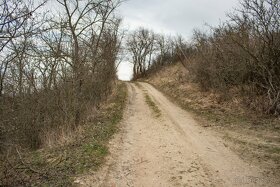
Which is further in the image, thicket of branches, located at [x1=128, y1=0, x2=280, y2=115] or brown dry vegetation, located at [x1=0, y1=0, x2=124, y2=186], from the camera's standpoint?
thicket of branches, located at [x1=128, y1=0, x2=280, y2=115]

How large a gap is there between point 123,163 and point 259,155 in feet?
12.9

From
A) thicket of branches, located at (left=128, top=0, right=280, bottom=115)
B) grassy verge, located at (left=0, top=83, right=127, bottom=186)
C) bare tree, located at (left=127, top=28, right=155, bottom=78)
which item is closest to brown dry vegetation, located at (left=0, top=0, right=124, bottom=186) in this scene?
grassy verge, located at (left=0, top=83, right=127, bottom=186)

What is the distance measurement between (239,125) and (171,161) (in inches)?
225

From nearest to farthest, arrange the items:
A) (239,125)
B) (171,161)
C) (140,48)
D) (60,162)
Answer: (60,162)
(171,161)
(239,125)
(140,48)

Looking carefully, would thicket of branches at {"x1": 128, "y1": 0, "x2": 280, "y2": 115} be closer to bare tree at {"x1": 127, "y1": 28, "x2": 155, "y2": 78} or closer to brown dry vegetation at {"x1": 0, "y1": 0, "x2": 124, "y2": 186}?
brown dry vegetation at {"x1": 0, "y1": 0, "x2": 124, "y2": 186}

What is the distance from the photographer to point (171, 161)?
851 centimetres

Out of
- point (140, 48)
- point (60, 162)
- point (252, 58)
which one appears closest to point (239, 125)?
point (252, 58)

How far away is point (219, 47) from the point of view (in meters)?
20.2

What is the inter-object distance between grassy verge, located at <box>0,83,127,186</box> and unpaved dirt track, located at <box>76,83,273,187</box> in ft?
1.23

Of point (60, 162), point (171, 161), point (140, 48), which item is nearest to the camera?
point (60, 162)

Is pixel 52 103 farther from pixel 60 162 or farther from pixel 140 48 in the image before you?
pixel 140 48

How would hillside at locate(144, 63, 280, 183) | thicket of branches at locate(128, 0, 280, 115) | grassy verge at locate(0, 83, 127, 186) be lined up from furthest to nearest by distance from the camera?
thicket of branches at locate(128, 0, 280, 115), hillside at locate(144, 63, 280, 183), grassy verge at locate(0, 83, 127, 186)

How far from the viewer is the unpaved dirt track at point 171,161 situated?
706cm

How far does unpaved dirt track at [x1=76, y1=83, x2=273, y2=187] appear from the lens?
23.2 ft
